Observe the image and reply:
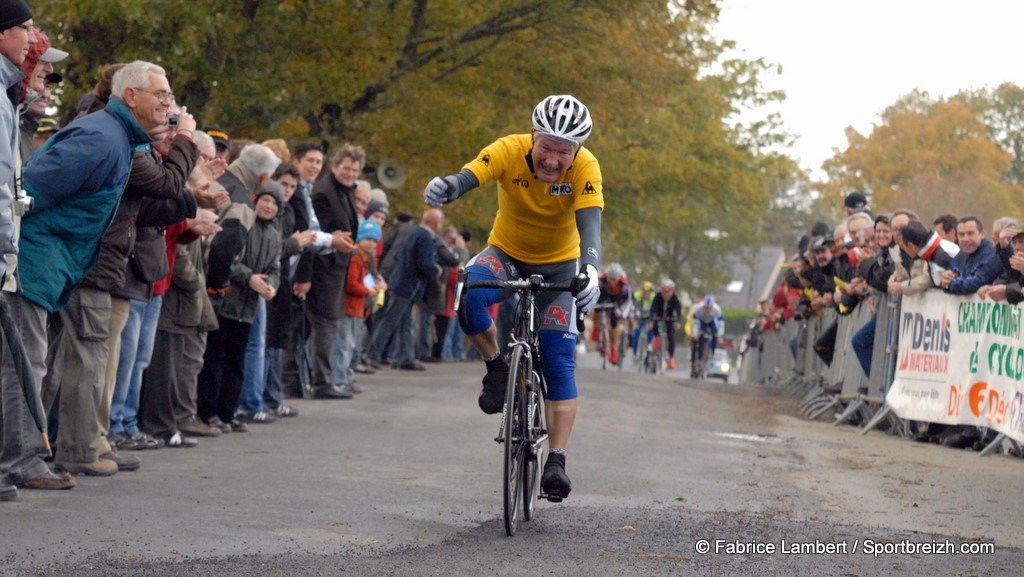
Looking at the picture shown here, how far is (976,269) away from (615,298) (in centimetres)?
1865

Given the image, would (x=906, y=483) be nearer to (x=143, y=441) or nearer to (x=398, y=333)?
(x=143, y=441)

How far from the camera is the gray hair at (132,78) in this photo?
25.8 feet

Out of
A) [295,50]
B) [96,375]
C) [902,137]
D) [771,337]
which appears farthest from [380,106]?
[902,137]

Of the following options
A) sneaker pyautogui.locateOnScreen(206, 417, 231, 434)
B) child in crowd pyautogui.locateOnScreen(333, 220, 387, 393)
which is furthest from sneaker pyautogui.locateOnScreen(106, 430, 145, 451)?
child in crowd pyautogui.locateOnScreen(333, 220, 387, 393)

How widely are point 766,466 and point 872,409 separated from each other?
4.71 meters

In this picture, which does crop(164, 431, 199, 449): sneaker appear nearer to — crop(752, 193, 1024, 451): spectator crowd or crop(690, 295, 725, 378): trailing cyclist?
crop(752, 193, 1024, 451): spectator crowd

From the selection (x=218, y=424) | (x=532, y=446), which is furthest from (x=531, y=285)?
(x=218, y=424)

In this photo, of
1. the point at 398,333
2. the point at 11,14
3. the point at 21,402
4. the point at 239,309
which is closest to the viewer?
the point at 11,14

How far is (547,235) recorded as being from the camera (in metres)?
7.82

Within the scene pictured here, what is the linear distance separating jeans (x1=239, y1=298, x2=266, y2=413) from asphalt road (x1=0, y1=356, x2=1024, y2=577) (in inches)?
11.9

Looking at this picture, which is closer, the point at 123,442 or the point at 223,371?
the point at 123,442

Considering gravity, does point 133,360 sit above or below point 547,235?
below

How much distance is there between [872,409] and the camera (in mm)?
15164

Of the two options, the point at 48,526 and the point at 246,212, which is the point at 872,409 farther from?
the point at 48,526
